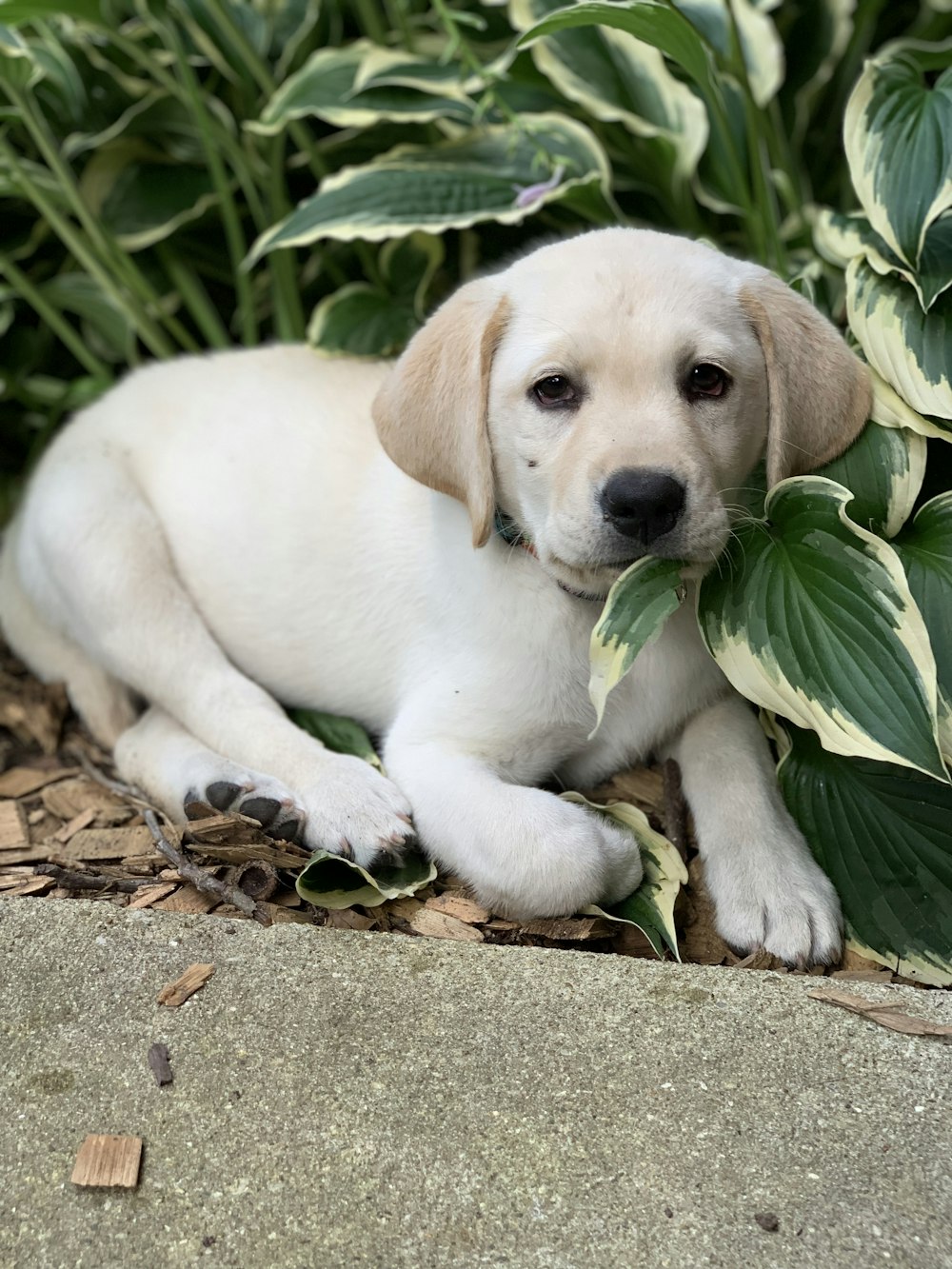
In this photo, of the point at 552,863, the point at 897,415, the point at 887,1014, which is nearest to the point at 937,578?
the point at 897,415

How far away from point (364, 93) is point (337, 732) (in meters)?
2.00

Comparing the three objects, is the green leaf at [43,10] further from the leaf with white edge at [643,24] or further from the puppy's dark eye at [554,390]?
the puppy's dark eye at [554,390]

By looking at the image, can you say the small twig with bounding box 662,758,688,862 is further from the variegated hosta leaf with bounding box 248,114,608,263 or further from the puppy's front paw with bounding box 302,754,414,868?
the variegated hosta leaf with bounding box 248,114,608,263

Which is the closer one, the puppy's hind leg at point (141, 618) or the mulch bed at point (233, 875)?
the mulch bed at point (233, 875)

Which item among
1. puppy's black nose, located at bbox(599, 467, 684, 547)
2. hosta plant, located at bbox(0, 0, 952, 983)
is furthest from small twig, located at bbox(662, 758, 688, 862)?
puppy's black nose, located at bbox(599, 467, 684, 547)

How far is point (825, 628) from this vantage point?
7.36ft

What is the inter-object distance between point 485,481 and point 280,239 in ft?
4.46

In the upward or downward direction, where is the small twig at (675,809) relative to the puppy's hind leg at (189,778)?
downward

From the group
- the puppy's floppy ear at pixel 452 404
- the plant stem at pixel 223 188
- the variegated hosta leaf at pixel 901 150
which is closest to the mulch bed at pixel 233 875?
the puppy's floppy ear at pixel 452 404

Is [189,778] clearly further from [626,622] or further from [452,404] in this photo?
[626,622]

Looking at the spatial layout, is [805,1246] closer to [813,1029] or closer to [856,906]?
[813,1029]

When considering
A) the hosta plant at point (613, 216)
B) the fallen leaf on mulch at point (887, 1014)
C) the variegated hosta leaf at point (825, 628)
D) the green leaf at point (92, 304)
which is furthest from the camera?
the green leaf at point (92, 304)

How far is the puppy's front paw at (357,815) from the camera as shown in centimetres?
256

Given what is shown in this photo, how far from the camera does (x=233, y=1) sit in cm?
388
